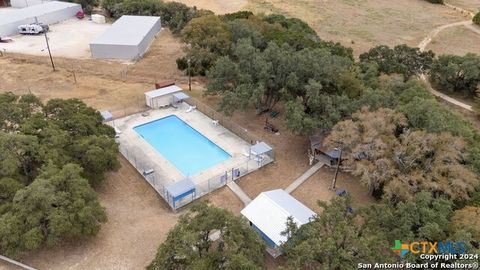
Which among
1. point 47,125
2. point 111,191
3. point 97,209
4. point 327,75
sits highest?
point 327,75

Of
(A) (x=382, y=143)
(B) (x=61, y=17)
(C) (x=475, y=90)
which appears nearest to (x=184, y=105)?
(A) (x=382, y=143)

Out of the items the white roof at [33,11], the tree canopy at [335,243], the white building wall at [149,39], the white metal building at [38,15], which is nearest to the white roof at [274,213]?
the tree canopy at [335,243]

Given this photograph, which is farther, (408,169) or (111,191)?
(111,191)

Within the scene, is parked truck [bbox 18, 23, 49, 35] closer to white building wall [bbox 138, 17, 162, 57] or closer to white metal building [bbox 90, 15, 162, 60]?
white metal building [bbox 90, 15, 162, 60]

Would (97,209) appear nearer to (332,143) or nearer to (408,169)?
(332,143)

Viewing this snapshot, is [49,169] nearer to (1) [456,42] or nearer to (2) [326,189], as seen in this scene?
(2) [326,189]

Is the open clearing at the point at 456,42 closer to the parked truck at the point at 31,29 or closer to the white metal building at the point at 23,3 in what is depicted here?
the parked truck at the point at 31,29

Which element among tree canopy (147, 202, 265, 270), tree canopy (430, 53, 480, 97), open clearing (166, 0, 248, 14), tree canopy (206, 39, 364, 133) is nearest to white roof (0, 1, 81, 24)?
open clearing (166, 0, 248, 14)
